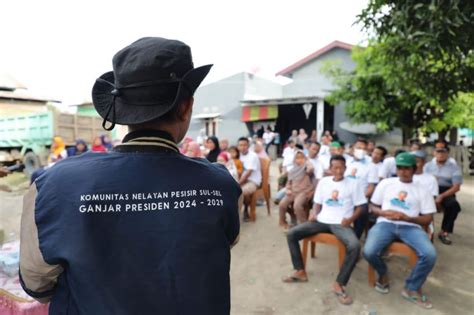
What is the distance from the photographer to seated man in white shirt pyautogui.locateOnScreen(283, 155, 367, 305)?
3.38 meters

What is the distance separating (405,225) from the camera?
3.51 meters

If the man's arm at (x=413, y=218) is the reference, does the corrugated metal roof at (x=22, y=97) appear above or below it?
above

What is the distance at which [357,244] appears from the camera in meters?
3.38

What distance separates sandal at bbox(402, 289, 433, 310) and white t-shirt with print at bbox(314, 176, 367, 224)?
0.92 meters

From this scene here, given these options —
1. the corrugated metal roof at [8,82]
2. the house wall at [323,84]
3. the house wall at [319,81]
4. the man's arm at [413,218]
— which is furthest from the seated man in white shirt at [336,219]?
the house wall at [319,81]

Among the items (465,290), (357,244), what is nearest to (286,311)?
(357,244)

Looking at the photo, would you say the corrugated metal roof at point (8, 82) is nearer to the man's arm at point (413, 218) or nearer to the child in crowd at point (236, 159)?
the child in crowd at point (236, 159)

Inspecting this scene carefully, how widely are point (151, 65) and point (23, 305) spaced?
1.76m

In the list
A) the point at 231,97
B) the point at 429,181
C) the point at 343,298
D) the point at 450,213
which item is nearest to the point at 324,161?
the point at 429,181

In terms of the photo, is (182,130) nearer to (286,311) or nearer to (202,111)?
A: (286,311)

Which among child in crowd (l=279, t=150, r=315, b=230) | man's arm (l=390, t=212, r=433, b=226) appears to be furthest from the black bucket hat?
child in crowd (l=279, t=150, r=315, b=230)

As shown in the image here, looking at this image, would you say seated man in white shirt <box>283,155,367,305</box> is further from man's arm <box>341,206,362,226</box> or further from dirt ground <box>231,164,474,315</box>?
dirt ground <box>231,164,474,315</box>

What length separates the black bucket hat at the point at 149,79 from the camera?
3.22ft

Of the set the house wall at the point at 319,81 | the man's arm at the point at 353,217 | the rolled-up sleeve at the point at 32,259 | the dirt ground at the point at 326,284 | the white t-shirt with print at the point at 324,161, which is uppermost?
the house wall at the point at 319,81
